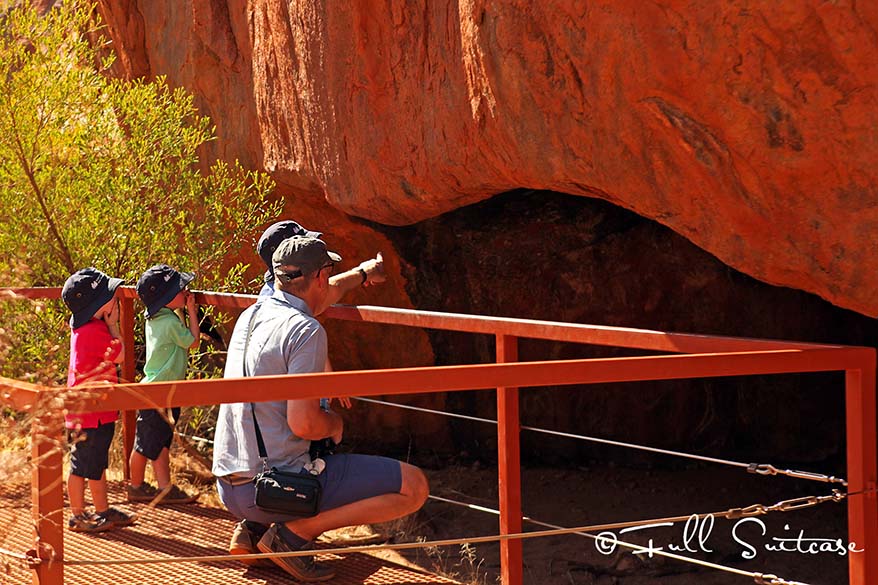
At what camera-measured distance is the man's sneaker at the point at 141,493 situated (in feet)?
17.6

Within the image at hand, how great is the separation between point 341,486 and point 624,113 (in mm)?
1943

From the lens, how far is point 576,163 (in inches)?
198

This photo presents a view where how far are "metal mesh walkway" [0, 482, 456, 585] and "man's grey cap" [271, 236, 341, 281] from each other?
1105mm

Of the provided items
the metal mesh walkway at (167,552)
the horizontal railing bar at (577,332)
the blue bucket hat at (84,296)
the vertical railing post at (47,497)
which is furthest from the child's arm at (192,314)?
the vertical railing post at (47,497)

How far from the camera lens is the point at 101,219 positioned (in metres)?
7.35

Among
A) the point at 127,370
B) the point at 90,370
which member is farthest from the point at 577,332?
the point at 127,370

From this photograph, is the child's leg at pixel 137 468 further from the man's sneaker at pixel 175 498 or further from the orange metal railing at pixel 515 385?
the orange metal railing at pixel 515 385

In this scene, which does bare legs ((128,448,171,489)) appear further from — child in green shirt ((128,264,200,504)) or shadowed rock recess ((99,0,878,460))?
shadowed rock recess ((99,0,878,460))

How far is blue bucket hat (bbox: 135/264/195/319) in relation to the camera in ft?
17.6

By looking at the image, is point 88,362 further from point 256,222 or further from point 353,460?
point 256,222

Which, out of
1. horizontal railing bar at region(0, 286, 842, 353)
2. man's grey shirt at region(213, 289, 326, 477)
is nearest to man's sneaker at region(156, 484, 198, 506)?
horizontal railing bar at region(0, 286, 842, 353)

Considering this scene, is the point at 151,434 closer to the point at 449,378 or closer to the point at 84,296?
the point at 84,296

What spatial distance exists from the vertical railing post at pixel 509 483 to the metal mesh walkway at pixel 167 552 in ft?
1.06

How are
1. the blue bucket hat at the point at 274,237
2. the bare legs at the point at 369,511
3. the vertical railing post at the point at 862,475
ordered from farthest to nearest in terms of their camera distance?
the blue bucket hat at the point at 274,237
the bare legs at the point at 369,511
the vertical railing post at the point at 862,475
